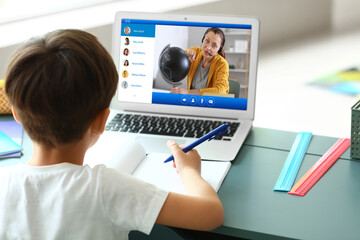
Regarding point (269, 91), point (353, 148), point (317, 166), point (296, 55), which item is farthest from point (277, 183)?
point (296, 55)

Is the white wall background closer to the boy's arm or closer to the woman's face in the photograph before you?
the woman's face

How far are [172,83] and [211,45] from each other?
0.16 m

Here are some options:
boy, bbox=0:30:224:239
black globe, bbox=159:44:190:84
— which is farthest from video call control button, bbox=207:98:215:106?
boy, bbox=0:30:224:239

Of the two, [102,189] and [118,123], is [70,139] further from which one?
[118,123]

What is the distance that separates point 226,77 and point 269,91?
2.06 metres

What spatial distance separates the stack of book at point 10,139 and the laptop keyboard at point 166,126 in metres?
0.25

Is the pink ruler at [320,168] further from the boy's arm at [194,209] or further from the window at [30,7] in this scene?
the window at [30,7]

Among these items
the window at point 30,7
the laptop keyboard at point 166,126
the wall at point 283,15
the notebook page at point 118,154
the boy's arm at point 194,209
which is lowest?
the boy's arm at point 194,209

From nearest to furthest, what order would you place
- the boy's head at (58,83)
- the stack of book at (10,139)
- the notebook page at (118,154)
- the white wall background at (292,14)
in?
the boy's head at (58,83), the notebook page at (118,154), the stack of book at (10,139), the white wall background at (292,14)

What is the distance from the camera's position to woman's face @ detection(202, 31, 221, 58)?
5.28 ft

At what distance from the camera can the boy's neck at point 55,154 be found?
1.03 metres

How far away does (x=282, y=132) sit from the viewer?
163 centimetres

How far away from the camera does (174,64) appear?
1.63 meters

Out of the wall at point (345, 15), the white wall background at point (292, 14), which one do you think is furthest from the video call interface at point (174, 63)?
the wall at point (345, 15)
